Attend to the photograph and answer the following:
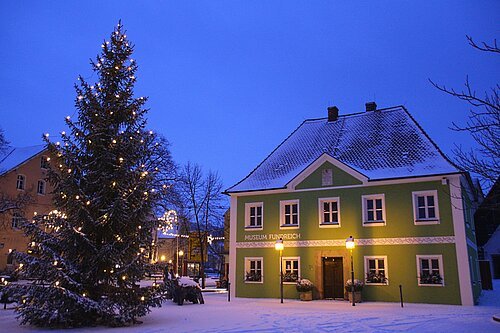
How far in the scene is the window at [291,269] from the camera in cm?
2389

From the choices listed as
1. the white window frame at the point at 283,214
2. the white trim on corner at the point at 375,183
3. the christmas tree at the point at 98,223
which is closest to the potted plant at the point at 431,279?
the white trim on corner at the point at 375,183

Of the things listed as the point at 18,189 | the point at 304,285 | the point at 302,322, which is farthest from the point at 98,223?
the point at 18,189

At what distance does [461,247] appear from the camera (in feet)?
66.4

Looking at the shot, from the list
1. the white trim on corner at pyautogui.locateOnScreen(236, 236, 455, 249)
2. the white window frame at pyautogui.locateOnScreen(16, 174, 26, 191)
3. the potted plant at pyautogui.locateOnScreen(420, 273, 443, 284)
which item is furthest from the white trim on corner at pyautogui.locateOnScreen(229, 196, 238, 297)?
the white window frame at pyautogui.locateOnScreen(16, 174, 26, 191)

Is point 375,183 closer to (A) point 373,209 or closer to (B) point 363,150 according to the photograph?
(A) point 373,209

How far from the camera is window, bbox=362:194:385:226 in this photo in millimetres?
22422

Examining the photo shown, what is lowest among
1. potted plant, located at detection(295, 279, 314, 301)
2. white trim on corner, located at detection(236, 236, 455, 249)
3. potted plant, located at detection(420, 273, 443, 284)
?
potted plant, located at detection(295, 279, 314, 301)

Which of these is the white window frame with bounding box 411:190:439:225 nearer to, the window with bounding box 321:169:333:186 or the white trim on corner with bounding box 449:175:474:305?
the white trim on corner with bounding box 449:175:474:305

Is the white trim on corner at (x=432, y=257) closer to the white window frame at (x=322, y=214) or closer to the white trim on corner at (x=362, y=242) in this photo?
the white trim on corner at (x=362, y=242)

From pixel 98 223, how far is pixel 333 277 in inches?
564

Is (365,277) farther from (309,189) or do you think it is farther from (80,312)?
(80,312)

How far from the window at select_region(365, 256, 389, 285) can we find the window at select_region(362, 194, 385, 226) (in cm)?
171

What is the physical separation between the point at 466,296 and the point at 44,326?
16698 millimetres

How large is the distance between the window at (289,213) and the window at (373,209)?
3.71 metres
